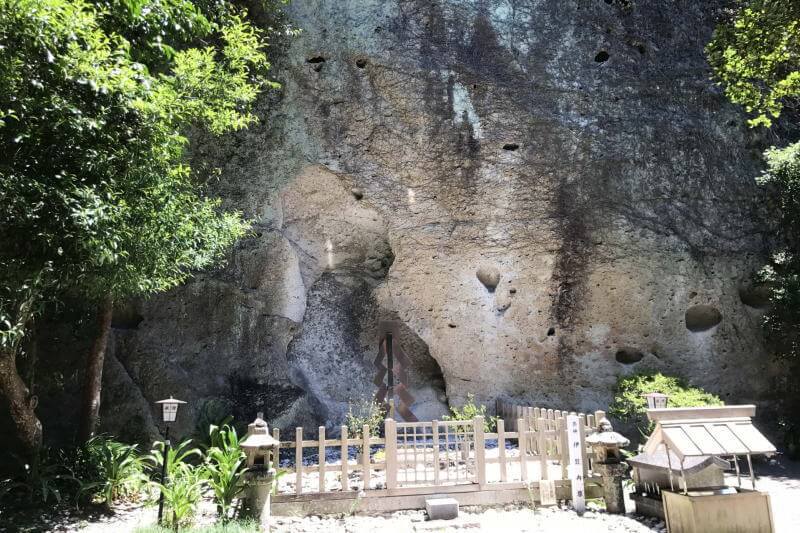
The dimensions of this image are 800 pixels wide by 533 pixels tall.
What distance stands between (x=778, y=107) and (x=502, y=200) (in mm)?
5194

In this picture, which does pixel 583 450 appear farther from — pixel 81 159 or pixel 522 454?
pixel 81 159

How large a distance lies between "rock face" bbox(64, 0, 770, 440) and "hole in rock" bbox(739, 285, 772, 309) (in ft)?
1.21

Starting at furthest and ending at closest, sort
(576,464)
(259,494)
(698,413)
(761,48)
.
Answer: (761,48) < (576,464) < (259,494) < (698,413)

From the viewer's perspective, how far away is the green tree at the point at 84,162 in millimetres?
5574

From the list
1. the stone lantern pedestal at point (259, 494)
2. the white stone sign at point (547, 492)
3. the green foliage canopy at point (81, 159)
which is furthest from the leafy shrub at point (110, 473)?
the white stone sign at point (547, 492)

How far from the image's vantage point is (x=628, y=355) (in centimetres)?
Answer: 1224

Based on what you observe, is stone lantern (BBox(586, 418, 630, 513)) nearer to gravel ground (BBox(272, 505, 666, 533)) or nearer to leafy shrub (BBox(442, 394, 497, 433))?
gravel ground (BBox(272, 505, 666, 533))

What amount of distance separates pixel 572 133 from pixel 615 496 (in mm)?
8070

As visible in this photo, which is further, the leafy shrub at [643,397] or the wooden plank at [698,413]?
the leafy shrub at [643,397]

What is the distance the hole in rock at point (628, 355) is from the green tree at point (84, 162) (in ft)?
30.0

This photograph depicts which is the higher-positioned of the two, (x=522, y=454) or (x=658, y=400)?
(x=658, y=400)

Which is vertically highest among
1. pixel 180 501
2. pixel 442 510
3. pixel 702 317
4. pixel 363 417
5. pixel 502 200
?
pixel 502 200

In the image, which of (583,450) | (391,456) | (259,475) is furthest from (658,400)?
(259,475)

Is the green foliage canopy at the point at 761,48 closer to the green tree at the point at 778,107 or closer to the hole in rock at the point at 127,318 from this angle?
the green tree at the point at 778,107
